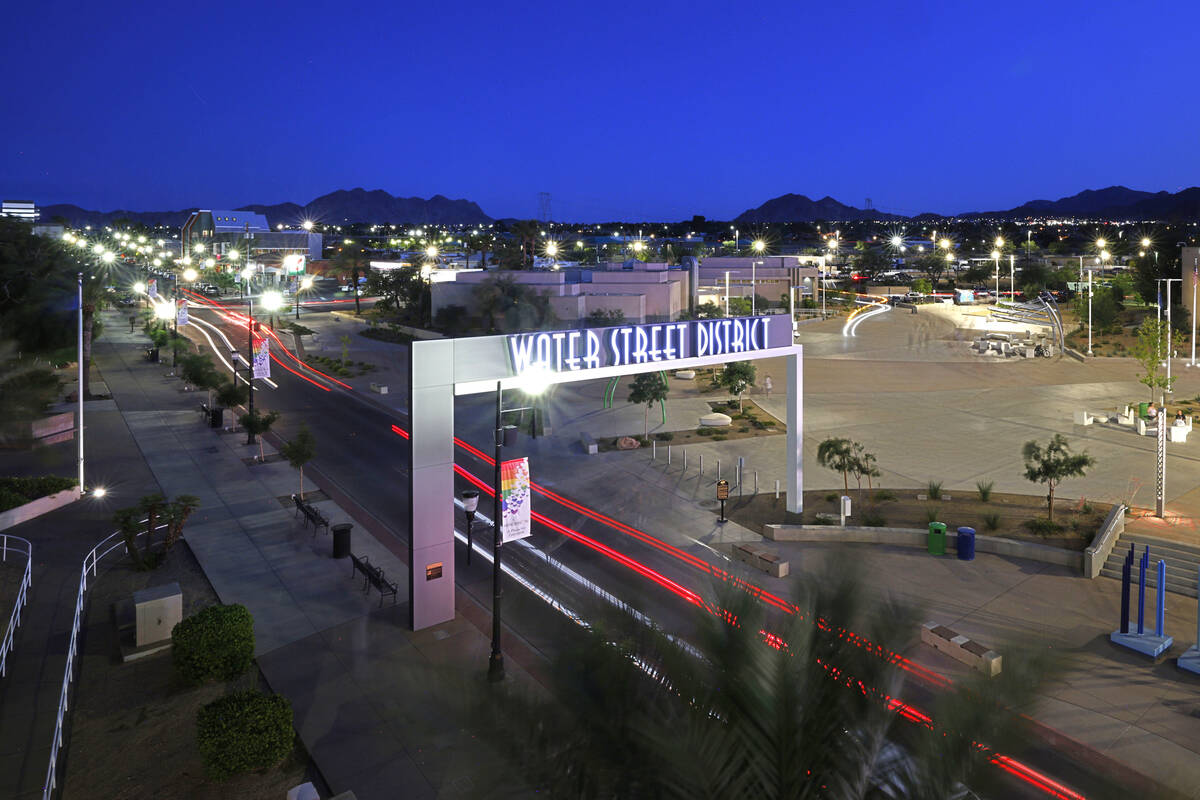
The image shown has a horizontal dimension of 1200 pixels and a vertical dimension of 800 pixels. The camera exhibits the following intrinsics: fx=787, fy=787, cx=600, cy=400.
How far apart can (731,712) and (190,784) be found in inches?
348

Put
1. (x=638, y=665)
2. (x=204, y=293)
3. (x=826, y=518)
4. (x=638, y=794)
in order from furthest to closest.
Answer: (x=204, y=293), (x=826, y=518), (x=638, y=665), (x=638, y=794)

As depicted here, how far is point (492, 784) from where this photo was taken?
5094mm

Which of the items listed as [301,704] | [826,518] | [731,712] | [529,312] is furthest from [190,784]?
[529,312]

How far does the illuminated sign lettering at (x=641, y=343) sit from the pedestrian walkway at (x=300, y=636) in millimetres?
5759

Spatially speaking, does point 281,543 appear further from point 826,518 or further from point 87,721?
point 826,518

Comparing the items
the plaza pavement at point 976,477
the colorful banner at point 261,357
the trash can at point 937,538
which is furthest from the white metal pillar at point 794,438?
the colorful banner at point 261,357

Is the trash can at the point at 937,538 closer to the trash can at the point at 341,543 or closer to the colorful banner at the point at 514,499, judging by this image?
the colorful banner at the point at 514,499

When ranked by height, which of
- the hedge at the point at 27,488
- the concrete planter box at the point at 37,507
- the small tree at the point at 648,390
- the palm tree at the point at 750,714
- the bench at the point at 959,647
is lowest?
the bench at the point at 959,647

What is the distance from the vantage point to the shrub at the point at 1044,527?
2058 centimetres

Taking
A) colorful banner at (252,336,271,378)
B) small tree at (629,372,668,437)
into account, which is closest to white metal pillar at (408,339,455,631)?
small tree at (629,372,668,437)

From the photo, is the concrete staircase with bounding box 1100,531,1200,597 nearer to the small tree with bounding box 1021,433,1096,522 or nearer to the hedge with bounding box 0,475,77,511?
the small tree with bounding box 1021,433,1096,522

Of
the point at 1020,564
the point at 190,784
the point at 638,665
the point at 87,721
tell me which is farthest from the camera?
the point at 1020,564

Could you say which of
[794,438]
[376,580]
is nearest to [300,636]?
[376,580]

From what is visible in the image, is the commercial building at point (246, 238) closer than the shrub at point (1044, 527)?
No
